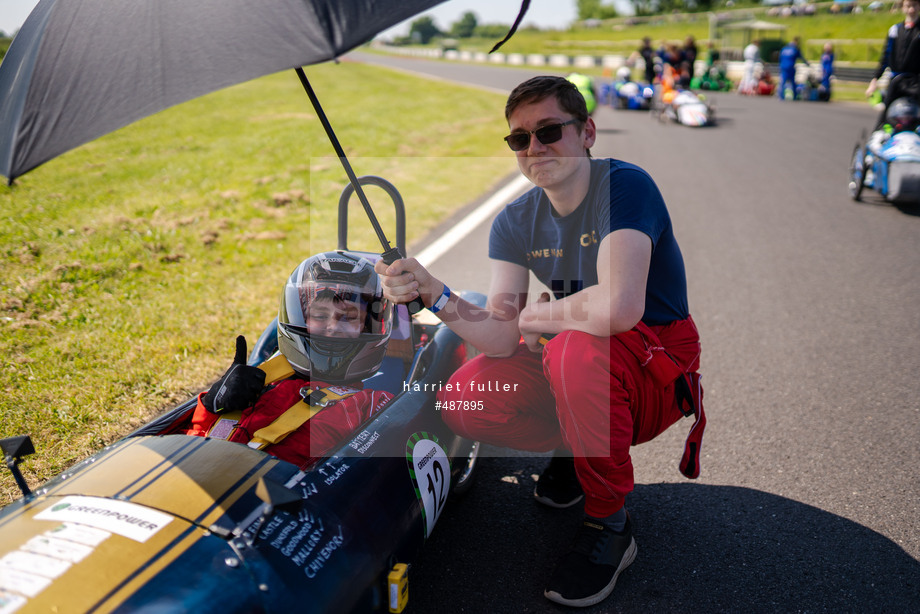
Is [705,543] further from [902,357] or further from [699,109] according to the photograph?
[699,109]

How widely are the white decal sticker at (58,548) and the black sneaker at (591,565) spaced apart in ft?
4.59

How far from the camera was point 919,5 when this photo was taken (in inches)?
266

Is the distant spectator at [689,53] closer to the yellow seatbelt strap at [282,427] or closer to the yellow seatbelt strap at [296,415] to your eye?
the yellow seatbelt strap at [296,415]

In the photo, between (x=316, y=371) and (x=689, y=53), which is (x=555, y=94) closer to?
(x=316, y=371)

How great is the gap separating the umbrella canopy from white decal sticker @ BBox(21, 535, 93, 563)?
854mm

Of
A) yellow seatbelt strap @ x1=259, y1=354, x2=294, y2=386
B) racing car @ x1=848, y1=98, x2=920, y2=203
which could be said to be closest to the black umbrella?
yellow seatbelt strap @ x1=259, y1=354, x2=294, y2=386

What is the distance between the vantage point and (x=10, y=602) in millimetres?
1250

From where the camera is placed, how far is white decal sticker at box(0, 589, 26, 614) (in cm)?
124

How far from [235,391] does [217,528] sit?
0.71 m

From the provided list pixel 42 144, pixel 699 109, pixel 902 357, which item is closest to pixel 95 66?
pixel 42 144

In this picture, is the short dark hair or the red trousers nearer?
the red trousers

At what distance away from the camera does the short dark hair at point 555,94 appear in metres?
2.18

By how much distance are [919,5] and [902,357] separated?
531cm

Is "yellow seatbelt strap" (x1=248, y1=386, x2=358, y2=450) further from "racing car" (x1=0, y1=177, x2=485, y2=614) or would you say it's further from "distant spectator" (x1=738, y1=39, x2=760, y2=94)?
"distant spectator" (x1=738, y1=39, x2=760, y2=94)
